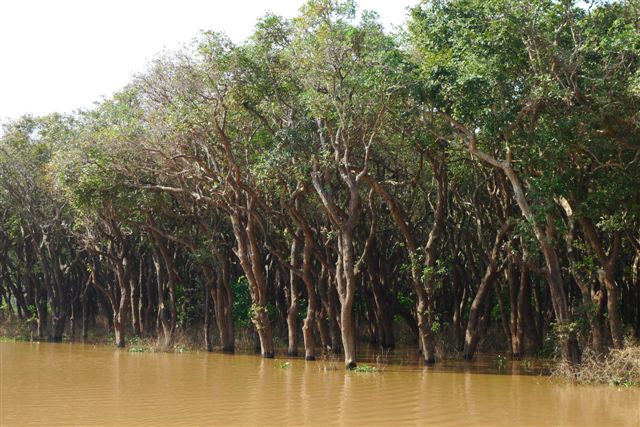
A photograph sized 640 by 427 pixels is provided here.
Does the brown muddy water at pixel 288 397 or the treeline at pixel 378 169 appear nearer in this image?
the brown muddy water at pixel 288 397

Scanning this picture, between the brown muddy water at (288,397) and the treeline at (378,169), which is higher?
the treeline at (378,169)

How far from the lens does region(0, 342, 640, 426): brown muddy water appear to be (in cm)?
1352

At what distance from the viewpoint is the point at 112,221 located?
30000 mm

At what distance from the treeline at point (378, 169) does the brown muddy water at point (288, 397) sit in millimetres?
2249

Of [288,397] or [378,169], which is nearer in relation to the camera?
[288,397]

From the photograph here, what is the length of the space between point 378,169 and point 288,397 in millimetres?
10567

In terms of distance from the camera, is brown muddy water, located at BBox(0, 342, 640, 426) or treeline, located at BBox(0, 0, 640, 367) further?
treeline, located at BBox(0, 0, 640, 367)

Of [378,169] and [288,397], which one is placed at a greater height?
[378,169]

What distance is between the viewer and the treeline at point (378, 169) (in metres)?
17.5

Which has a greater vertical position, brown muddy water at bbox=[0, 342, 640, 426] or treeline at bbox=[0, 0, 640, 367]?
treeline at bbox=[0, 0, 640, 367]

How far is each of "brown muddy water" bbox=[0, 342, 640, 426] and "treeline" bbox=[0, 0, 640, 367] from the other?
7.38 feet

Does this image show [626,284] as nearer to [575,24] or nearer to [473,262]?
[473,262]

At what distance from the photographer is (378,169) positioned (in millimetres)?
24984

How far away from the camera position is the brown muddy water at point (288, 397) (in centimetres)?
1352
